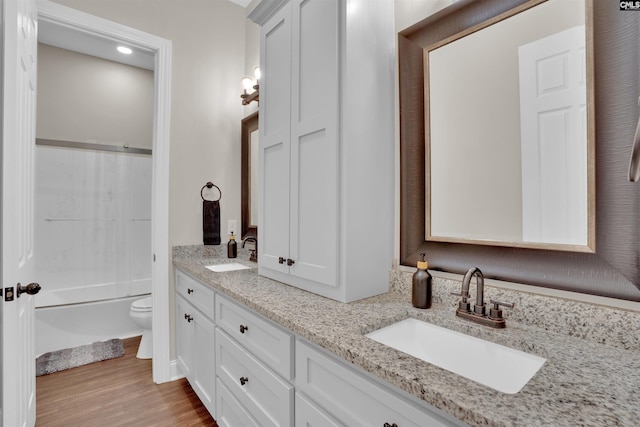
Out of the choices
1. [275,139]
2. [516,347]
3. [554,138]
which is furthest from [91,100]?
[516,347]

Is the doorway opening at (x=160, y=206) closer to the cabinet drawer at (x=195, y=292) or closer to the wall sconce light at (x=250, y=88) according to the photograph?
the cabinet drawer at (x=195, y=292)

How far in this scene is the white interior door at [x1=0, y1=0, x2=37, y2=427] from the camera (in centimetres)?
116

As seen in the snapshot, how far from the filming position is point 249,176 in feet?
8.41

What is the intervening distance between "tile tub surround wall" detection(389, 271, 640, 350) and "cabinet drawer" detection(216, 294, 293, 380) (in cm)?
63

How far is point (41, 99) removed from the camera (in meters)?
2.86

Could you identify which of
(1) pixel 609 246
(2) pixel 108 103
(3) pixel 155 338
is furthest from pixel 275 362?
(2) pixel 108 103

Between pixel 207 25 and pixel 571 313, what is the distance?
2882mm

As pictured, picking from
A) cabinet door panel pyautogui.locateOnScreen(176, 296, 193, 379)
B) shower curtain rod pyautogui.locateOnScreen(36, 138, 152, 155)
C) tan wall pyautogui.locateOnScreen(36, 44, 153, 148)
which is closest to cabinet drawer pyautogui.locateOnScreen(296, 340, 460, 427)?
cabinet door panel pyautogui.locateOnScreen(176, 296, 193, 379)

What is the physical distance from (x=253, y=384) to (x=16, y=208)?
1.21 meters

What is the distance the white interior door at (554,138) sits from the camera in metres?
0.91

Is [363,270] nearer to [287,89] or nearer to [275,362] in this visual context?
[275,362]

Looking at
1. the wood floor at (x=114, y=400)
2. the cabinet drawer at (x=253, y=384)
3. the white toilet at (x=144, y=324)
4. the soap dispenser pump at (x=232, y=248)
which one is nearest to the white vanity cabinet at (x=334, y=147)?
the cabinet drawer at (x=253, y=384)

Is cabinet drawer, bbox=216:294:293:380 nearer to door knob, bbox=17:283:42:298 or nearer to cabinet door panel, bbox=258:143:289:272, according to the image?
cabinet door panel, bbox=258:143:289:272

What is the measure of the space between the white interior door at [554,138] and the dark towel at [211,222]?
2077mm
